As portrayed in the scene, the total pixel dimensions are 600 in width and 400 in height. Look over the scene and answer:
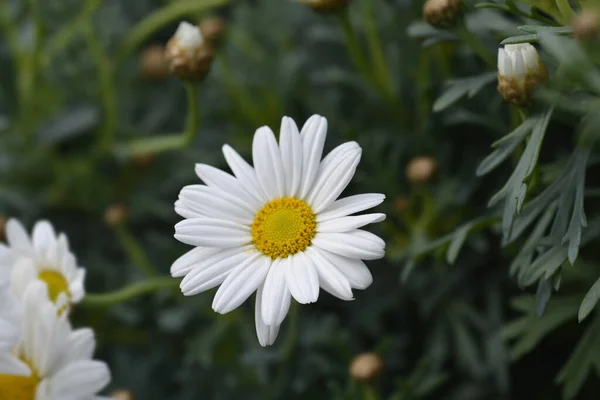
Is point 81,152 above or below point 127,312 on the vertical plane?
above

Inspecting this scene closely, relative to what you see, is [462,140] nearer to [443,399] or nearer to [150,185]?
[443,399]

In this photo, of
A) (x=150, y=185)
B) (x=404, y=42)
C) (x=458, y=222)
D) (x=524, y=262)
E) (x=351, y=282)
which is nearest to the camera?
(x=351, y=282)

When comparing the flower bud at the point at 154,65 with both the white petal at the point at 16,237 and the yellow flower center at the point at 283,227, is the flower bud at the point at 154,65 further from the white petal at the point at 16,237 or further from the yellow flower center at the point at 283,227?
the yellow flower center at the point at 283,227

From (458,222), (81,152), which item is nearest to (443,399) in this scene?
(458,222)

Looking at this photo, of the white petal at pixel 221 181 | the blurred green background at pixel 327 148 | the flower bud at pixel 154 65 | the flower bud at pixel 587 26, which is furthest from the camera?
the flower bud at pixel 154 65

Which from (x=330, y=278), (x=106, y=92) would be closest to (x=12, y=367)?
(x=330, y=278)

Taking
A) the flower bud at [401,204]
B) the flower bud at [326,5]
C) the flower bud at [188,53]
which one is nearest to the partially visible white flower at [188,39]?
the flower bud at [188,53]
